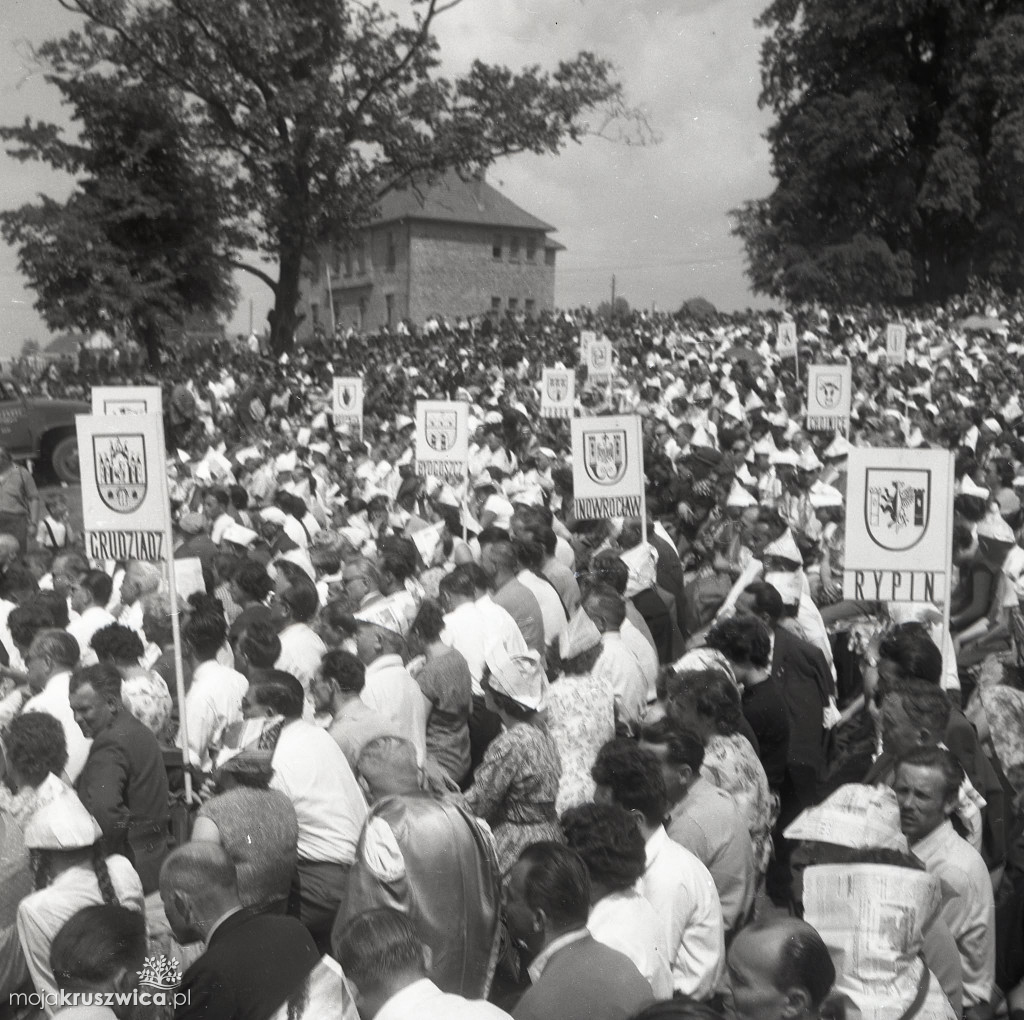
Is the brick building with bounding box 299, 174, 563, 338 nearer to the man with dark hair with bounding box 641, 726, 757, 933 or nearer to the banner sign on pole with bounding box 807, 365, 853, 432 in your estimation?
the banner sign on pole with bounding box 807, 365, 853, 432

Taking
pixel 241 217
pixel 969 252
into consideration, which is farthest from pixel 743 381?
pixel 969 252

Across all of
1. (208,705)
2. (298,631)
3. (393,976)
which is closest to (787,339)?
(298,631)

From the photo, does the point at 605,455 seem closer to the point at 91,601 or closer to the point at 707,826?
the point at 91,601

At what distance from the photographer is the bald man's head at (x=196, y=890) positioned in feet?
12.0

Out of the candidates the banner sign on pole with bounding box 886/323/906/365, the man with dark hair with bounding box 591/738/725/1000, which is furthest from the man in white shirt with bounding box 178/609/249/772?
the banner sign on pole with bounding box 886/323/906/365

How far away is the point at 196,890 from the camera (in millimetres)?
3643

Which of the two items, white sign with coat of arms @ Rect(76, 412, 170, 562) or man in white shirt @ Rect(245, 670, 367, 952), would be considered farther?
white sign with coat of arms @ Rect(76, 412, 170, 562)

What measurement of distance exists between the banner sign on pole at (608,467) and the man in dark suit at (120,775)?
470 cm

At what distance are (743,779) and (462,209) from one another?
77.8 meters

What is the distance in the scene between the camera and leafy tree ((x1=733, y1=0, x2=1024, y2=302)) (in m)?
46.7

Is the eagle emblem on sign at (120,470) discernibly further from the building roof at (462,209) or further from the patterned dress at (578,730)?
the building roof at (462,209)

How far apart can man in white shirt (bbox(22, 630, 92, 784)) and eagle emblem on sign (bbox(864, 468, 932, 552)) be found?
387 centimetres

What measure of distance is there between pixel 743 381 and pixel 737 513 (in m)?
9.95

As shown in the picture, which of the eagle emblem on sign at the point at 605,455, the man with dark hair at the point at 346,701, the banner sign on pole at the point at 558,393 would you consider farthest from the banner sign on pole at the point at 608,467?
the banner sign on pole at the point at 558,393
